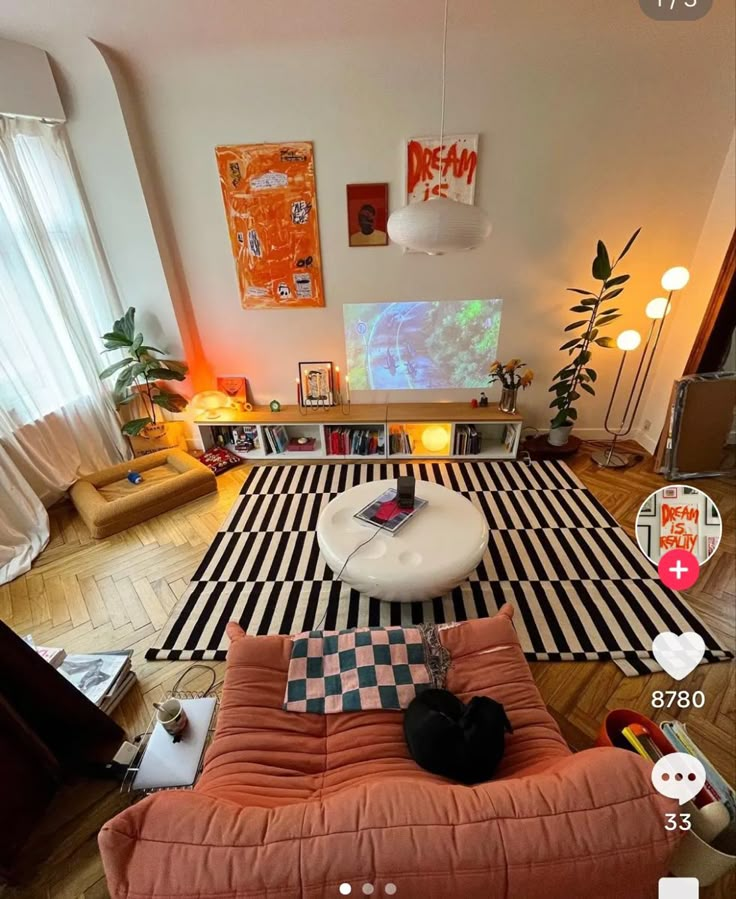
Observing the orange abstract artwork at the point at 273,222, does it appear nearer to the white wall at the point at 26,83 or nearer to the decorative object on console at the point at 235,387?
the decorative object on console at the point at 235,387

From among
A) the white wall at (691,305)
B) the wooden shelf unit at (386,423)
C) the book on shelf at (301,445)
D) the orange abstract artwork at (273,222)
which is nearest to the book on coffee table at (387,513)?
the wooden shelf unit at (386,423)

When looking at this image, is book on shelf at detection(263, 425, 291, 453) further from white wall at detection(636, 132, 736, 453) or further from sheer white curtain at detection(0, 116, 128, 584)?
white wall at detection(636, 132, 736, 453)

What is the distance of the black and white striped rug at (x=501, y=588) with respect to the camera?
5.81ft

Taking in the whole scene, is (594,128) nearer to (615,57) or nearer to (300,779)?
(615,57)

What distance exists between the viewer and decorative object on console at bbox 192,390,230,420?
10.3 ft

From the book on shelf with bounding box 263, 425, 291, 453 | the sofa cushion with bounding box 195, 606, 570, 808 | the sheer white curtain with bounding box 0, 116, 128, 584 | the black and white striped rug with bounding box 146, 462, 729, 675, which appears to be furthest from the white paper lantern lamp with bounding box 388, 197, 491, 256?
the sheer white curtain with bounding box 0, 116, 128, 584

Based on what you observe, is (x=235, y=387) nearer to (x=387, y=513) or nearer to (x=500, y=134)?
(x=387, y=513)

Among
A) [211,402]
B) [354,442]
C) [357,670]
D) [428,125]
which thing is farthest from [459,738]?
[428,125]

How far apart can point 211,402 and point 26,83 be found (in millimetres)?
2027

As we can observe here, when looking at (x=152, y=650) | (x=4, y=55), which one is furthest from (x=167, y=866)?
(x=4, y=55)

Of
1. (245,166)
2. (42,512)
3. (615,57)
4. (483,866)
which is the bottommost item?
(42,512)

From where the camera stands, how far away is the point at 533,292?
2896 millimetres

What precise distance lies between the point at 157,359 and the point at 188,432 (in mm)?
660

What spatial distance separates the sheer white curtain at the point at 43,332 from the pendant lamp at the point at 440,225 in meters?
2.36
